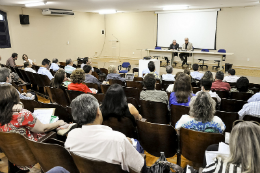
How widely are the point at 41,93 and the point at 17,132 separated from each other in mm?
4198

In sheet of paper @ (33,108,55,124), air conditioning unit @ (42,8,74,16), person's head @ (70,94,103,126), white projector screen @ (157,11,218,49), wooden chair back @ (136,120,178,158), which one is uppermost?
air conditioning unit @ (42,8,74,16)

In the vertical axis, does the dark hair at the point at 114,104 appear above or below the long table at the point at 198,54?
below

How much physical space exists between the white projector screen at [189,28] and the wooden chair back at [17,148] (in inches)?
431

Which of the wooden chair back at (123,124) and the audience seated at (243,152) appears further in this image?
the wooden chair back at (123,124)

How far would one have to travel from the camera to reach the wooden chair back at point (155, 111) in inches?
124

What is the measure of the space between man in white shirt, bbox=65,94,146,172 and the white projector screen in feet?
35.5

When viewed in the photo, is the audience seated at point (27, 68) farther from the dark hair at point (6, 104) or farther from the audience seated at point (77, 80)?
the dark hair at point (6, 104)

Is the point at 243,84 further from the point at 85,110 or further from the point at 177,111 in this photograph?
the point at 85,110

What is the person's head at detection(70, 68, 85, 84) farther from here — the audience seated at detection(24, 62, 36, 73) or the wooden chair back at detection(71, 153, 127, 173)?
the audience seated at detection(24, 62, 36, 73)

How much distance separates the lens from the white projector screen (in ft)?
36.2

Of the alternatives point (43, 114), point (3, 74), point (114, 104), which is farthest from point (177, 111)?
point (3, 74)

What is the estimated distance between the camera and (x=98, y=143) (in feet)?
5.08

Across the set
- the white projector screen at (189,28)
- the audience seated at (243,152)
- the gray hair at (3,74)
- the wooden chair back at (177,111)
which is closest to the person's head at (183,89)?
the wooden chair back at (177,111)

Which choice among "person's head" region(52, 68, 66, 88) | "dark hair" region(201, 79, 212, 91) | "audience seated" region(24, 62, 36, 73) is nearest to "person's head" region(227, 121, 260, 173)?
"dark hair" region(201, 79, 212, 91)
